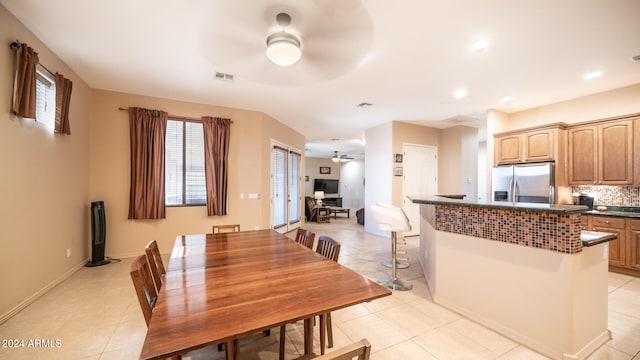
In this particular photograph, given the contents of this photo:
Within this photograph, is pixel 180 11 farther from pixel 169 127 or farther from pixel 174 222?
pixel 174 222

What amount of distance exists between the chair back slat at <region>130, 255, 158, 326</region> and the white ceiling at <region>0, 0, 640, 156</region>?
144cm

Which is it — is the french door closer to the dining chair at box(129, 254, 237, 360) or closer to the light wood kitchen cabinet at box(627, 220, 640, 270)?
the dining chair at box(129, 254, 237, 360)

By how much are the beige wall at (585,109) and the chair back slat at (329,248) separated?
4624 mm

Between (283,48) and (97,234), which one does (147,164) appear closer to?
(97,234)

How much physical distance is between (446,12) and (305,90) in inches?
87.9

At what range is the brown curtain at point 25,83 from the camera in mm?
2361

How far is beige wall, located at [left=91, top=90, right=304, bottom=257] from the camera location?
4.11m

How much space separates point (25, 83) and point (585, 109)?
7.39m

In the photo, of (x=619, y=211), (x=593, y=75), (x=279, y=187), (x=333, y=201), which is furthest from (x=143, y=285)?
(x=333, y=201)

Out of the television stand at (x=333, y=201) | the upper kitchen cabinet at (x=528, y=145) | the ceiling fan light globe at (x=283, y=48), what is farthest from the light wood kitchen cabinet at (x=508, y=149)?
the television stand at (x=333, y=201)

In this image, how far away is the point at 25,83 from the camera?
243 centimetres

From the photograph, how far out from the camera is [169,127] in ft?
14.8


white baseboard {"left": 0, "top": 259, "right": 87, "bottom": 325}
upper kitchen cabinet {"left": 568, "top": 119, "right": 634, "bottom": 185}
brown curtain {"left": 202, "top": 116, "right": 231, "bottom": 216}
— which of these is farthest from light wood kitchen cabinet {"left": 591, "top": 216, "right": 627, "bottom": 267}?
white baseboard {"left": 0, "top": 259, "right": 87, "bottom": 325}

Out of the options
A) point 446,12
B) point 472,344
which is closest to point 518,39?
point 446,12
